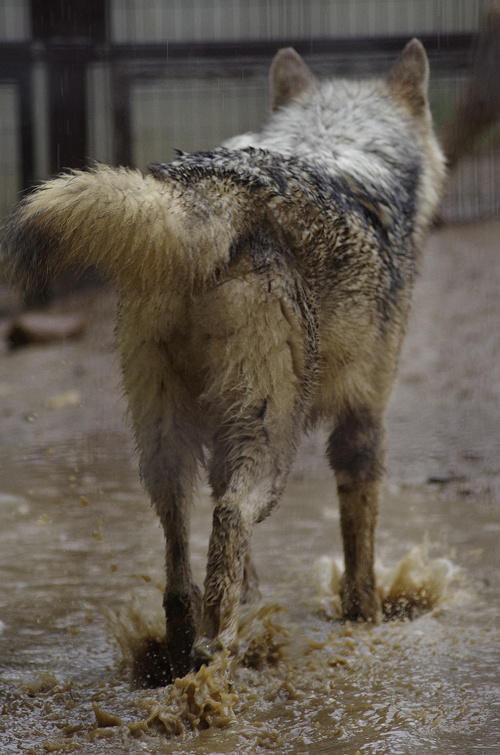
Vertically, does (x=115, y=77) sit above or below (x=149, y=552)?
above

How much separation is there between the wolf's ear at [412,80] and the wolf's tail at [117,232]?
2.37 meters

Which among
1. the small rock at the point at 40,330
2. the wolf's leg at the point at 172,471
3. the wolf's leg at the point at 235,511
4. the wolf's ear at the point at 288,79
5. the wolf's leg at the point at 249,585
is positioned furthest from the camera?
the small rock at the point at 40,330

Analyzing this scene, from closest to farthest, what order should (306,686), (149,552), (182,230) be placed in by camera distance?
(182,230) → (306,686) → (149,552)

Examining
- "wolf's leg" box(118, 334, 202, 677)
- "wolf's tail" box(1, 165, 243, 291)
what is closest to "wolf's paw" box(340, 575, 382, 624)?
"wolf's leg" box(118, 334, 202, 677)

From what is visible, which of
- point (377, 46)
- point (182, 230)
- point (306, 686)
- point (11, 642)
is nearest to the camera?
point (182, 230)

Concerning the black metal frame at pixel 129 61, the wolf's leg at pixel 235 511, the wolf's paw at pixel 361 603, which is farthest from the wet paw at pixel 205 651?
the black metal frame at pixel 129 61

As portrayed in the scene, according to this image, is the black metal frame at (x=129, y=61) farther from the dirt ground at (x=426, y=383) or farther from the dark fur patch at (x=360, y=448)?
the dark fur patch at (x=360, y=448)

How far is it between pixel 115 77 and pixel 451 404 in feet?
17.1

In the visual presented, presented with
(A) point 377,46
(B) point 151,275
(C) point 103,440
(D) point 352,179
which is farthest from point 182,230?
(A) point 377,46

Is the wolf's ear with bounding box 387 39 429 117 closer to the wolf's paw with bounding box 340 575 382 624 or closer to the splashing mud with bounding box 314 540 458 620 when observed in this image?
the splashing mud with bounding box 314 540 458 620

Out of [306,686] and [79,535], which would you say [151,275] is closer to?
[306,686]

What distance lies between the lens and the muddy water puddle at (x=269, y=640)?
2588 millimetres

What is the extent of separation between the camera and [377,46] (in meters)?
8.70

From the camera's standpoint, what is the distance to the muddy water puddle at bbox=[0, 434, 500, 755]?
2.59 meters
